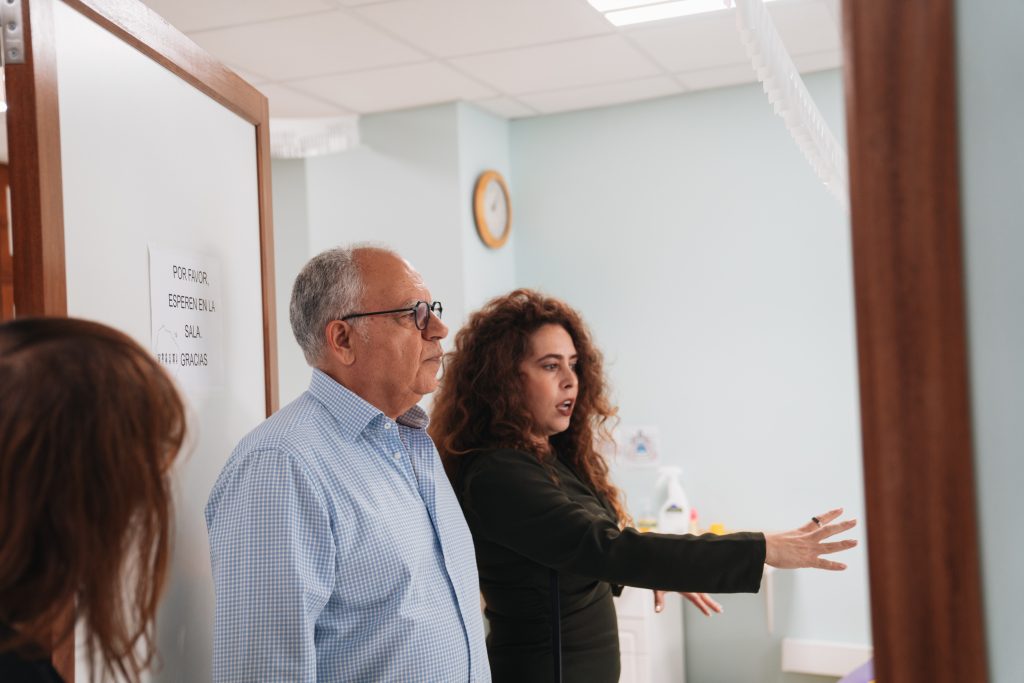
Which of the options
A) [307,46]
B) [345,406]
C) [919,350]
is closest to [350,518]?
[345,406]

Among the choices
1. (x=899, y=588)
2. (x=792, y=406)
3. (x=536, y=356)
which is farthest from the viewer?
(x=792, y=406)

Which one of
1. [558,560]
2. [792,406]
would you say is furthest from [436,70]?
[558,560]

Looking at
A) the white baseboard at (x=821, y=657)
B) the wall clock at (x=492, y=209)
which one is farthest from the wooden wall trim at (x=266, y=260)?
the white baseboard at (x=821, y=657)

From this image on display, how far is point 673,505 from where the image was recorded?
3469 mm

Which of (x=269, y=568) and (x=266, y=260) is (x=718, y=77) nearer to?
(x=266, y=260)

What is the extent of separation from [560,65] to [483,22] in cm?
51

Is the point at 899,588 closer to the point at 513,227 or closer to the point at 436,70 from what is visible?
the point at 436,70

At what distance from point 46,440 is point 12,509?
5 centimetres

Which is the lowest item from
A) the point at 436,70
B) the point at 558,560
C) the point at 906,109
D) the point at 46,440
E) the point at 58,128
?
the point at 558,560

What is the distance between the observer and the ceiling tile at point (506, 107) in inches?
142

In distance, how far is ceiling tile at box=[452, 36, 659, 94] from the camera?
9.88 feet

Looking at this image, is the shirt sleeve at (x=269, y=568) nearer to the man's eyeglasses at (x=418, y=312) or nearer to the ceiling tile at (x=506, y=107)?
the man's eyeglasses at (x=418, y=312)

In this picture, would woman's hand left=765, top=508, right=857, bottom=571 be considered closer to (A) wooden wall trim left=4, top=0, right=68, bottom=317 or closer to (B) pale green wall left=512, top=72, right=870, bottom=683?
(A) wooden wall trim left=4, top=0, right=68, bottom=317

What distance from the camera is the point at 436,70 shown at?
3.19 meters
